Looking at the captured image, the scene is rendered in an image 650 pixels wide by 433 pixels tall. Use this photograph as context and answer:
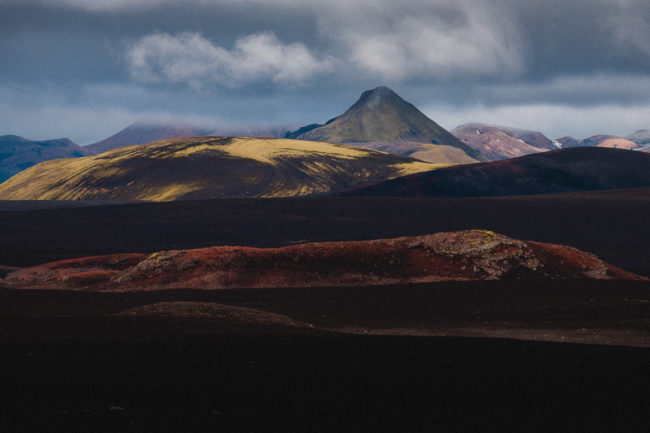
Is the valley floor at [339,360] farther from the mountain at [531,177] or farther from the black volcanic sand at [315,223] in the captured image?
the mountain at [531,177]

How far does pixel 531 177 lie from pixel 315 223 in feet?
256

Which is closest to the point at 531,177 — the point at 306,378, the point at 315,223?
the point at 315,223

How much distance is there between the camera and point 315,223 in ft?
279

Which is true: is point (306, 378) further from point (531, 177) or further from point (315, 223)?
point (531, 177)

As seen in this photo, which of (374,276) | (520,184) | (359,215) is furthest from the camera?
(520,184)

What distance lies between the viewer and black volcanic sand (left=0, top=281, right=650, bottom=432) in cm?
1069

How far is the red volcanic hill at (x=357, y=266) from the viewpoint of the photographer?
40.1m

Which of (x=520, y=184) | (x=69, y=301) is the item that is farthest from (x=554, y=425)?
(x=520, y=184)

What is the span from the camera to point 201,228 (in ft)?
278

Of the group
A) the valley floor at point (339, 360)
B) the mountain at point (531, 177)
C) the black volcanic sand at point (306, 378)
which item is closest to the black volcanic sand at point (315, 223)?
the valley floor at point (339, 360)

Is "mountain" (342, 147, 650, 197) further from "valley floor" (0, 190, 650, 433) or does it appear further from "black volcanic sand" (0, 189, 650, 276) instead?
"valley floor" (0, 190, 650, 433)

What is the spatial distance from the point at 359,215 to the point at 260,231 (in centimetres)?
1359

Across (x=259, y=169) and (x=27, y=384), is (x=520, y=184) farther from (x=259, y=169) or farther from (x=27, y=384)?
(x=27, y=384)

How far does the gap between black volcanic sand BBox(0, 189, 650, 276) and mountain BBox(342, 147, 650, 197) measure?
1539 inches
